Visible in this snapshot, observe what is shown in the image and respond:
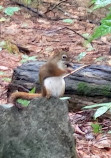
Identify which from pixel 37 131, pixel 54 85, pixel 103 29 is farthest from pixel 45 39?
pixel 103 29

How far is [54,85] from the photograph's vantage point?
3.05 m

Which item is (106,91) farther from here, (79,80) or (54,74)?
(54,74)

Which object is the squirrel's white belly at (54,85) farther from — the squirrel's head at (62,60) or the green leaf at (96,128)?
the green leaf at (96,128)

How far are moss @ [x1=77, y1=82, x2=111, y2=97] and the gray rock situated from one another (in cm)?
151

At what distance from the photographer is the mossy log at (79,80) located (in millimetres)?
4066

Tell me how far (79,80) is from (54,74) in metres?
1.25

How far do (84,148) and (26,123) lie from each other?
2.97 feet

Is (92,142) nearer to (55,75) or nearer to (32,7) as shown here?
(55,75)

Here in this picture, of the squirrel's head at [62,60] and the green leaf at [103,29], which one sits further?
the squirrel's head at [62,60]

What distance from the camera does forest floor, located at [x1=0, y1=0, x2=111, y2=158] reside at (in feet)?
20.2

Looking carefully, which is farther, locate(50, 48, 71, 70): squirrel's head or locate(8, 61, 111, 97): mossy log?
locate(8, 61, 111, 97): mossy log

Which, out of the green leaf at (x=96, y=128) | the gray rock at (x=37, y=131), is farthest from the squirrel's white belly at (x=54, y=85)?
the green leaf at (x=96, y=128)

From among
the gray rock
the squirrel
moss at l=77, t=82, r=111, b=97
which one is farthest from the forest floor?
the gray rock

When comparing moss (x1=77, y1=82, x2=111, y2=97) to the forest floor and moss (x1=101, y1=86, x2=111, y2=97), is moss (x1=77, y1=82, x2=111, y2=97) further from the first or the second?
the forest floor
